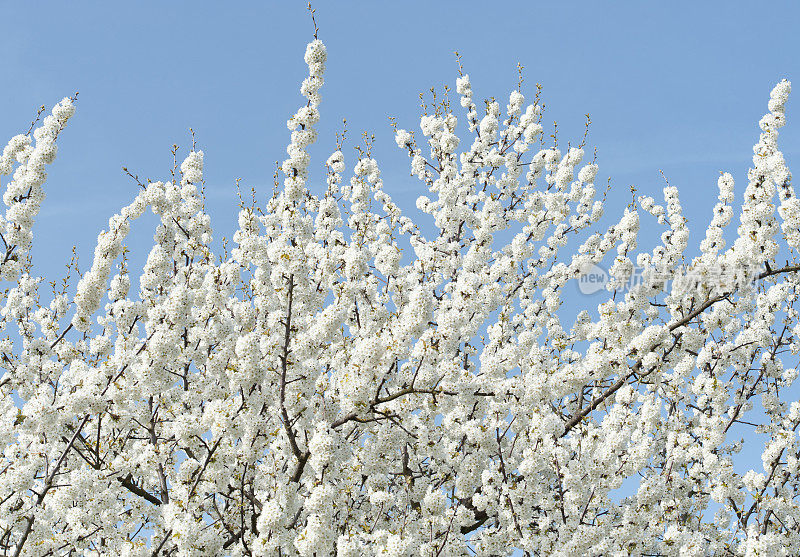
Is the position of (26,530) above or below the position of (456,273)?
below

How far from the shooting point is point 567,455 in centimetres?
863

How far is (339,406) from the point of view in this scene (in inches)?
315

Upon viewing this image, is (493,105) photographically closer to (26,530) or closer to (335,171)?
(335,171)

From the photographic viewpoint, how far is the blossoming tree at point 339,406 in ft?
24.4

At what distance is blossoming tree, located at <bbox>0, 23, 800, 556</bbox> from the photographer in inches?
293

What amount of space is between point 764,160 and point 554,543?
5576 mm

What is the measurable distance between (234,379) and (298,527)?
1826 mm

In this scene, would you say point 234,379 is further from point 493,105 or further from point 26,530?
point 493,105

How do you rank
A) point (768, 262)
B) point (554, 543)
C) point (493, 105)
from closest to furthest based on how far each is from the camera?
point (554, 543)
point (768, 262)
point (493, 105)

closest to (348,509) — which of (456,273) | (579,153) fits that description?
(456,273)

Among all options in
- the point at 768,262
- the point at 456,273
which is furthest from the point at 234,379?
the point at 768,262

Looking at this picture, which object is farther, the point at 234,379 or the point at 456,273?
the point at 456,273

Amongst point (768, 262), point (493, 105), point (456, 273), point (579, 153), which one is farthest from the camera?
point (493, 105)

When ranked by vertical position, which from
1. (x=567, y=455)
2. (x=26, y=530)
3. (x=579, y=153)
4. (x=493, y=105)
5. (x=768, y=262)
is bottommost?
(x=26, y=530)
